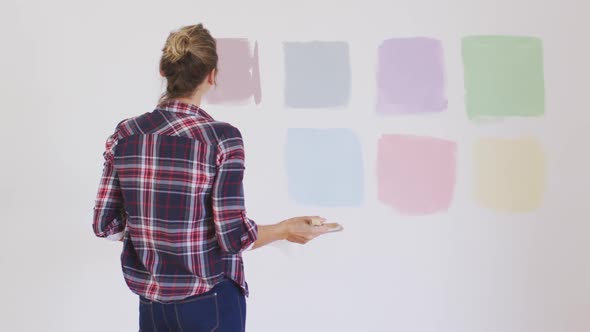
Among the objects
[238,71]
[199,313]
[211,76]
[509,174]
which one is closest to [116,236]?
[199,313]

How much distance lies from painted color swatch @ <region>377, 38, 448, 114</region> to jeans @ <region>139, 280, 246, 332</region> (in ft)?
2.19

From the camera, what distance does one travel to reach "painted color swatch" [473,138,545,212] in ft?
4.33

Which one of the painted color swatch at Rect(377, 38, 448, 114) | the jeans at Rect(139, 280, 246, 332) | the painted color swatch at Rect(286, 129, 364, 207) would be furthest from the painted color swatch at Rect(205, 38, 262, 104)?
the jeans at Rect(139, 280, 246, 332)

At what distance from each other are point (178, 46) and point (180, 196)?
0.23 m

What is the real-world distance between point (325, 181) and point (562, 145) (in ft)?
2.04

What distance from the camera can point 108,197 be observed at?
0.85 m

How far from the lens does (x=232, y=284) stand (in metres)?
0.87

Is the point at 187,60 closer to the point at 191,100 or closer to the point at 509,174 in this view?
the point at 191,100

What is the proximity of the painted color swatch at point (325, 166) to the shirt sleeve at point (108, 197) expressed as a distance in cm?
54

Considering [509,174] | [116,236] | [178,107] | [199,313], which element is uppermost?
[178,107]

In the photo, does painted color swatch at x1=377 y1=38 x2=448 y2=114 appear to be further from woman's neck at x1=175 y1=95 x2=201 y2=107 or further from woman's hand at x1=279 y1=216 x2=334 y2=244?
woman's neck at x1=175 y1=95 x2=201 y2=107

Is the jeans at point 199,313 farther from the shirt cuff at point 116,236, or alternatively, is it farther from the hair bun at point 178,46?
the hair bun at point 178,46

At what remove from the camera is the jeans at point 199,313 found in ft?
2.73

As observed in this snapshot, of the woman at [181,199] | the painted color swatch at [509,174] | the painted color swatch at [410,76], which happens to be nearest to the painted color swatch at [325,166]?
the painted color swatch at [410,76]
